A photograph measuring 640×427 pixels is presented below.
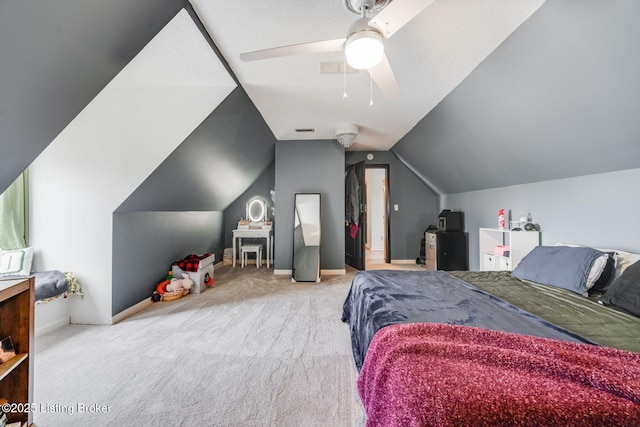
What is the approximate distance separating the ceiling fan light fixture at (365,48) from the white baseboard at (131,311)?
316 cm

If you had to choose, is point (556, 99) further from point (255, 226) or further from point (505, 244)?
point (255, 226)

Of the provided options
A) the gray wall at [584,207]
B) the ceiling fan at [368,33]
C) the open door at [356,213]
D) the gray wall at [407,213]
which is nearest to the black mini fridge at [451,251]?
the gray wall at [584,207]

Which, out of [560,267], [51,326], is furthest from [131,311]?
[560,267]

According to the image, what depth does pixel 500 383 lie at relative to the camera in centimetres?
77

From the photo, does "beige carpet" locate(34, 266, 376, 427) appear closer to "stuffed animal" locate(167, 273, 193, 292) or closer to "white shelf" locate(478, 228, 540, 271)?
"stuffed animal" locate(167, 273, 193, 292)

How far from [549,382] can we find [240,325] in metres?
2.35

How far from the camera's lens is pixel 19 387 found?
1.32 m

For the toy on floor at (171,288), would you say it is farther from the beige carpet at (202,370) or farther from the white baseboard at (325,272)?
the white baseboard at (325,272)

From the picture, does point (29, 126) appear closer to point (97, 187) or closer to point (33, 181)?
point (97, 187)

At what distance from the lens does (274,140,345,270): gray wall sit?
439 cm

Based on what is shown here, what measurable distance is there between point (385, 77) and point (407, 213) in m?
4.07

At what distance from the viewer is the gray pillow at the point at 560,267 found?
1810 mm

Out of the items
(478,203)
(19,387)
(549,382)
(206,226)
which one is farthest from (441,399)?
(206,226)

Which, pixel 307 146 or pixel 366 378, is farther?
pixel 307 146
